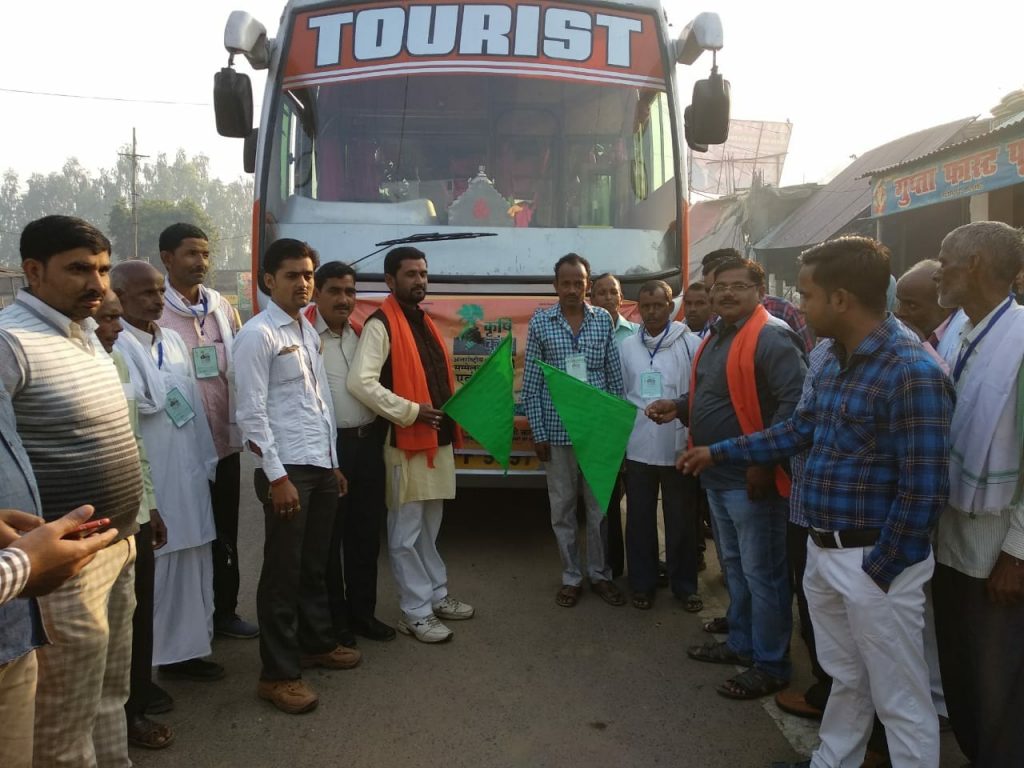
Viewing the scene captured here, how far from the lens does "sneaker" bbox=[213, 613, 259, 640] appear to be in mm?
3820

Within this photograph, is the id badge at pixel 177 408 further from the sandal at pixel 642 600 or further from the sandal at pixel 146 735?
→ the sandal at pixel 642 600

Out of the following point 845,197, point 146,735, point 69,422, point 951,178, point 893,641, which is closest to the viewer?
point 69,422

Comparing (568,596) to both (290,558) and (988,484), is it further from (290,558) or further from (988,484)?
(988,484)

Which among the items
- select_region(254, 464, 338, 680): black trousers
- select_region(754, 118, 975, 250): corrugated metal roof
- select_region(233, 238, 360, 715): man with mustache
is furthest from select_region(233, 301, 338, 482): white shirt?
select_region(754, 118, 975, 250): corrugated metal roof

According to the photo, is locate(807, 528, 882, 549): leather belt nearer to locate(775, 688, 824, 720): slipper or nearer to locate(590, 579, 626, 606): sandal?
locate(775, 688, 824, 720): slipper

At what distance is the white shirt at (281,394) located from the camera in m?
2.96

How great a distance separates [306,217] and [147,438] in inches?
88.1

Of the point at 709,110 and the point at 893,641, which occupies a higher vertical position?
the point at 709,110

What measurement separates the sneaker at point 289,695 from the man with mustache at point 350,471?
53 centimetres

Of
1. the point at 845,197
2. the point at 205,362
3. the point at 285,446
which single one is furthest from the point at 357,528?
the point at 845,197

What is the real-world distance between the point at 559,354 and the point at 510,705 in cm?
A: 181

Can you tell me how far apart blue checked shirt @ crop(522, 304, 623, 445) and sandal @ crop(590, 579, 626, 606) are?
2.76 feet

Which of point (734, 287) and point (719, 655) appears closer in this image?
point (734, 287)

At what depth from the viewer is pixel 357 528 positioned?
12.3 feet
